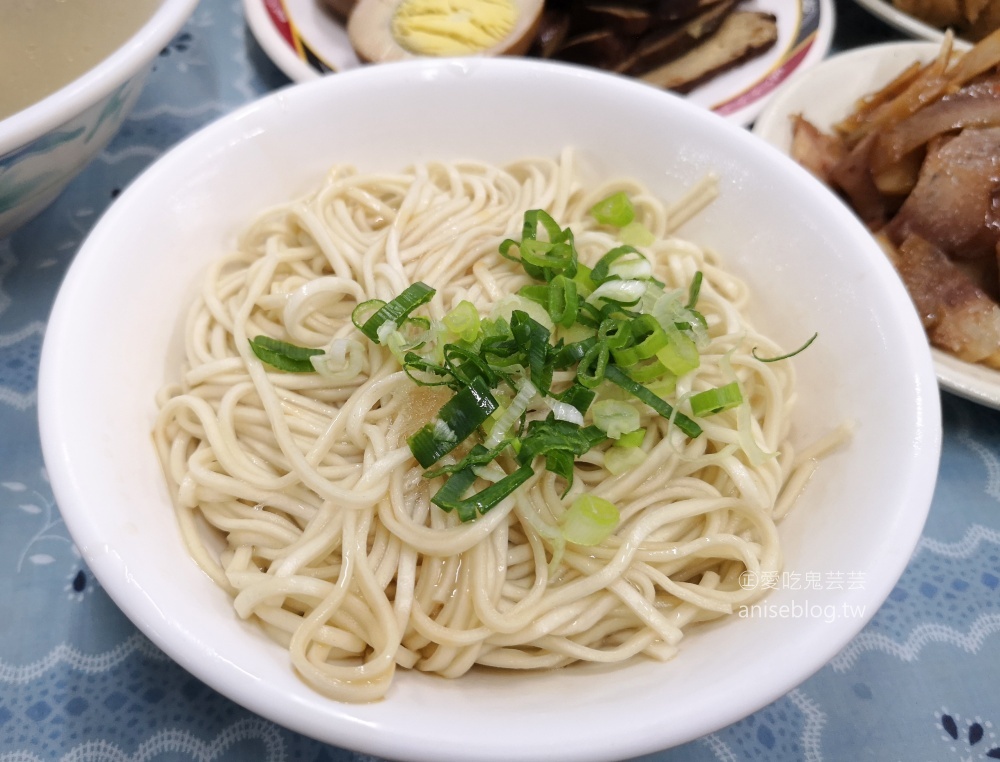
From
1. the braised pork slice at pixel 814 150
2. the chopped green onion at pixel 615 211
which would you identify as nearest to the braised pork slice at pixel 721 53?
the braised pork slice at pixel 814 150

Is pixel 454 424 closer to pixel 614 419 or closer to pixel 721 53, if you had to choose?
pixel 614 419

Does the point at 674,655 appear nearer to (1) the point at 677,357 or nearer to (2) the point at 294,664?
(1) the point at 677,357

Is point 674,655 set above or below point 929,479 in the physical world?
below

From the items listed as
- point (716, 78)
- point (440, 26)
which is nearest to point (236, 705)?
point (440, 26)

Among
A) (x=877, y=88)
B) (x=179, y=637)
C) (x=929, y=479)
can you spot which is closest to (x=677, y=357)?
(x=929, y=479)

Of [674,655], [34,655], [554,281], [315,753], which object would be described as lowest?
[315,753]

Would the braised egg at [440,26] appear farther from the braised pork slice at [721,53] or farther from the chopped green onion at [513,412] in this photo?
the chopped green onion at [513,412]
